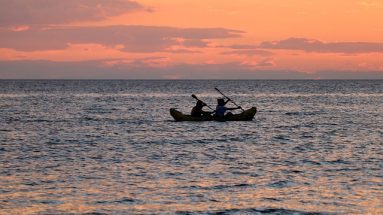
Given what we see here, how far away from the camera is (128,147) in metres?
29.4

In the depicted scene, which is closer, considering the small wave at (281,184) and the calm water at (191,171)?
the calm water at (191,171)

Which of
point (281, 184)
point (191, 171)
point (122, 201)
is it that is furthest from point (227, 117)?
point (122, 201)

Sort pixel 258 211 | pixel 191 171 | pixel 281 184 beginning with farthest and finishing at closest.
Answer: pixel 191 171, pixel 281 184, pixel 258 211

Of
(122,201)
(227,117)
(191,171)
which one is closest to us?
(122,201)

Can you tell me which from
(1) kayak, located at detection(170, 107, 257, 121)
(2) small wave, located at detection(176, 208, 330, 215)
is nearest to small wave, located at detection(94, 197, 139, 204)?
(2) small wave, located at detection(176, 208, 330, 215)

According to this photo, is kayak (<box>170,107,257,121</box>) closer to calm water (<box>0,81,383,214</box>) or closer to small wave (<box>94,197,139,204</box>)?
calm water (<box>0,81,383,214</box>)

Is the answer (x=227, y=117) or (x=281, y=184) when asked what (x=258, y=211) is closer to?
(x=281, y=184)

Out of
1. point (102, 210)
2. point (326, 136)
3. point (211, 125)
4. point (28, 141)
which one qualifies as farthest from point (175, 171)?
point (211, 125)

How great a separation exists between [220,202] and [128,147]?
13517 millimetres

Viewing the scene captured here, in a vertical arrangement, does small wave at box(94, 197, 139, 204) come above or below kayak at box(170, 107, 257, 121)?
below

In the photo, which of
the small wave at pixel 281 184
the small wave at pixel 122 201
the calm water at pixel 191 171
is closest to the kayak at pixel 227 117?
A: the calm water at pixel 191 171

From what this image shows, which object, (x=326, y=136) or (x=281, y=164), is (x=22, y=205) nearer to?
(x=281, y=164)

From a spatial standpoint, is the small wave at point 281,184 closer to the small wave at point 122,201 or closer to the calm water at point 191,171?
the calm water at point 191,171

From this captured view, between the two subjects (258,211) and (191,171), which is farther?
(191,171)
